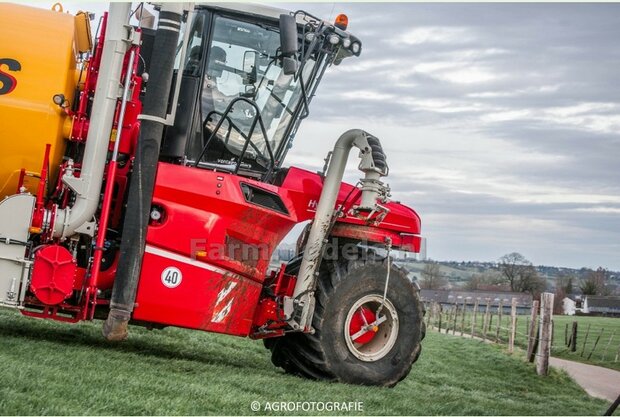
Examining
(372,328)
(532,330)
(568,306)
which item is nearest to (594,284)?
(568,306)

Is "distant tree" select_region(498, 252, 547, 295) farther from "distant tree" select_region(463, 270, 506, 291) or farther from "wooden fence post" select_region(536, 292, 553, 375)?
"wooden fence post" select_region(536, 292, 553, 375)

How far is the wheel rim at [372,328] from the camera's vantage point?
8.24m

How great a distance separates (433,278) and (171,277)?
9786 cm

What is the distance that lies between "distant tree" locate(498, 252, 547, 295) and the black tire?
9293 centimetres

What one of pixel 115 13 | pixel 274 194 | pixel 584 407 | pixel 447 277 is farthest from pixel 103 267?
pixel 447 277

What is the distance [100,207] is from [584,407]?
6374 mm

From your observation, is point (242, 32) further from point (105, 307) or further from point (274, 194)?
point (105, 307)

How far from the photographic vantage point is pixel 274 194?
8078mm

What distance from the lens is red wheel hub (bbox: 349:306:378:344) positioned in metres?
8.29

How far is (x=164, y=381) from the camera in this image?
6.27 m

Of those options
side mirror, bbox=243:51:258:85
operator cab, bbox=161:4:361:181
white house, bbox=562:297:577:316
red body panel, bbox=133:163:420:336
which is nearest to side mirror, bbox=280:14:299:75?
operator cab, bbox=161:4:361:181

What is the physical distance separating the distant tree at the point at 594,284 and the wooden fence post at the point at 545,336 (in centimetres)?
8141

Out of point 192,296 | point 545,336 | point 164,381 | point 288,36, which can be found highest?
point 288,36

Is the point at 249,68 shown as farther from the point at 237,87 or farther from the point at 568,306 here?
the point at 568,306
